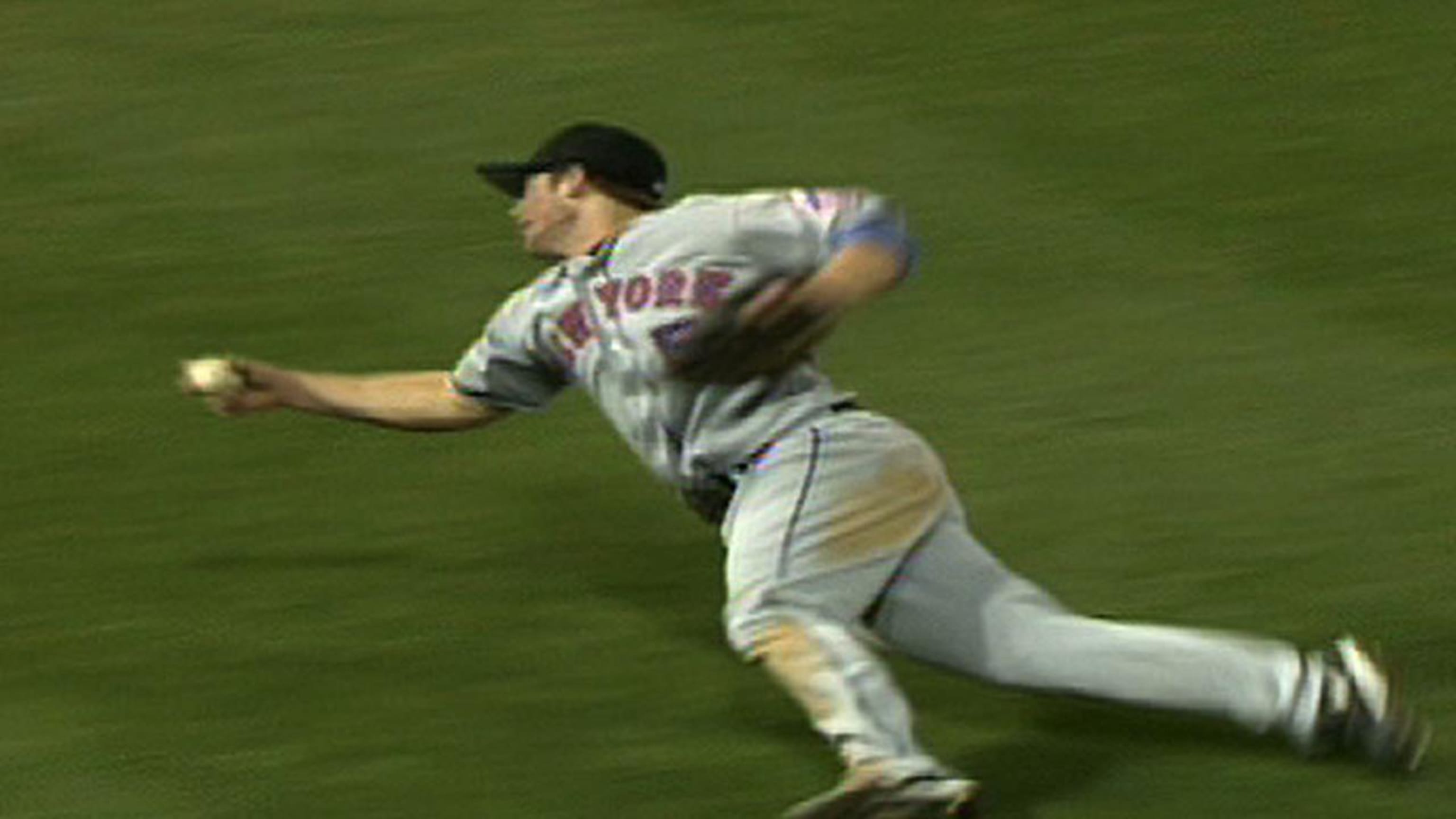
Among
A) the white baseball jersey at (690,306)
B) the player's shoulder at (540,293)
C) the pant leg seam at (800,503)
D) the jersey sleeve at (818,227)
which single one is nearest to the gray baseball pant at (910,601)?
the pant leg seam at (800,503)

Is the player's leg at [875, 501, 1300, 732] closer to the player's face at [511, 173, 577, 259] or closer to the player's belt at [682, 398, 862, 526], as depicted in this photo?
the player's belt at [682, 398, 862, 526]

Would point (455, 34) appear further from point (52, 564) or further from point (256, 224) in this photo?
point (52, 564)

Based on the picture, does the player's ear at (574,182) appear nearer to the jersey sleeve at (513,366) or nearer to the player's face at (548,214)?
the player's face at (548,214)

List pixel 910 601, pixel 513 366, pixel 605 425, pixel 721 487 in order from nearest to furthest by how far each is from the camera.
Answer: pixel 910 601, pixel 721 487, pixel 513 366, pixel 605 425

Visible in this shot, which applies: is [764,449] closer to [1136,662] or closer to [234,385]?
[1136,662]

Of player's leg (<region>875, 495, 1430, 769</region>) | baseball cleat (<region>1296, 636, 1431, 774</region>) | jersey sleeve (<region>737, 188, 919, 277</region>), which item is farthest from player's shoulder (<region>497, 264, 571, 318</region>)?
baseball cleat (<region>1296, 636, 1431, 774</region>)

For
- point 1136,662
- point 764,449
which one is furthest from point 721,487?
point 1136,662

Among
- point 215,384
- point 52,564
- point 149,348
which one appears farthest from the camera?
point 149,348

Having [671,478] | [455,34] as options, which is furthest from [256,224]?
[671,478]
